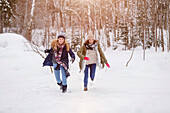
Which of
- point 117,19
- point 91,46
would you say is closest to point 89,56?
point 91,46

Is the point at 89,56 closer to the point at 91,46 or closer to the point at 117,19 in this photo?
the point at 91,46

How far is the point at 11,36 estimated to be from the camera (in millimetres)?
11156

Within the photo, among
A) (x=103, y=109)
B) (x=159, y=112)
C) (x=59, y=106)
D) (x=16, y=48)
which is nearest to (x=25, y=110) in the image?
(x=59, y=106)

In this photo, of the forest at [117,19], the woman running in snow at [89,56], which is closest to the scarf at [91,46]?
the woman running in snow at [89,56]

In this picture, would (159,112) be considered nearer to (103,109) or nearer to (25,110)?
(103,109)

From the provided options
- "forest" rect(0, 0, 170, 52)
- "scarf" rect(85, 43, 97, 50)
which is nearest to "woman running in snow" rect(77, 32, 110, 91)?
"scarf" rect(85, 43, 97, 50)

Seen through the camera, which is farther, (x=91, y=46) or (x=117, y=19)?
(x=117, y=19)

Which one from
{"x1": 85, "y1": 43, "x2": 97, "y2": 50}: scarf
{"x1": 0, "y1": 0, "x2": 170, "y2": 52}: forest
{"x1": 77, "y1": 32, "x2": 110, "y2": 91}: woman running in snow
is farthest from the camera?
{"x1": 0, "y1": 0, "x2": 170, "y2": 52}: forest

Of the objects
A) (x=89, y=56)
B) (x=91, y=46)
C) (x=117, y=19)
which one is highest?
(x=117, y=19)

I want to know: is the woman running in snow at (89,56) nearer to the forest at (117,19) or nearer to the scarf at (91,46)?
the scarf at (91,46)

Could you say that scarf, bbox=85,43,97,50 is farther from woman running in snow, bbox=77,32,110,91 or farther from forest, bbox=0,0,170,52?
forest, bbox=0,0,170,52

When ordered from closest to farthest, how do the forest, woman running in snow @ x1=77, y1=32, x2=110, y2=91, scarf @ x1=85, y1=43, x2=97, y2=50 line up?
woman running in snow @ x1=77, y1=32, x2=110, y2=91 → scarf @ x1=85, y1=43, x2=97, y2=50 → the forest

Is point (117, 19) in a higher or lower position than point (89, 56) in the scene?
higher

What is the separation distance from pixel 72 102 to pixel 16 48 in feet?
26.1
